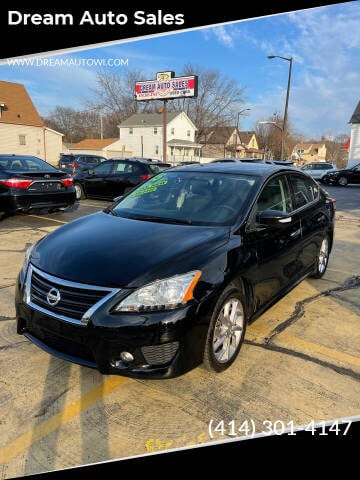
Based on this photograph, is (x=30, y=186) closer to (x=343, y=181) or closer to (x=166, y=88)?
(x=343, y=181)

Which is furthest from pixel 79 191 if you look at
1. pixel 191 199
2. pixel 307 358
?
pixel 307 358

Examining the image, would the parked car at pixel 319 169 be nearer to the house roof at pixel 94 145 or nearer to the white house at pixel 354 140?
the white house at pixel 354 140

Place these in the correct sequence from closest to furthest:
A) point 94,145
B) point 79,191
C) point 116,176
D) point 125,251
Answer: point 125,251
point 116,176
point 79,191
point 94,145

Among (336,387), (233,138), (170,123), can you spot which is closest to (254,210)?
(336,387)

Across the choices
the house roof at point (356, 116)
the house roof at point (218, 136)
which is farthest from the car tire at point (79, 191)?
the house roof at point (218, 136)

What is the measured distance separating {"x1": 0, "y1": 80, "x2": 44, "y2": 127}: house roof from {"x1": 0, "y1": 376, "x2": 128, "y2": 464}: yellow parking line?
39691 mm

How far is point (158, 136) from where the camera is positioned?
52438 mm

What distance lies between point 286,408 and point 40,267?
202 cm

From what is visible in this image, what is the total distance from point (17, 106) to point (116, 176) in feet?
110

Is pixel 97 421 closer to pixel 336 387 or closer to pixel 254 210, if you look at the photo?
pixel 336 387

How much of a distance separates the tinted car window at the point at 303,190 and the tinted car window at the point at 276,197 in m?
0.22

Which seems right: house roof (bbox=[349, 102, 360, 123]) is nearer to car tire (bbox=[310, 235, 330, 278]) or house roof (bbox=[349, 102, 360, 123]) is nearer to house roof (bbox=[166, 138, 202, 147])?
house roof (bbox=[166, 138, 202, 147])

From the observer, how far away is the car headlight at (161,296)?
243 cm

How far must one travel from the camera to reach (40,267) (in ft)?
9.28
